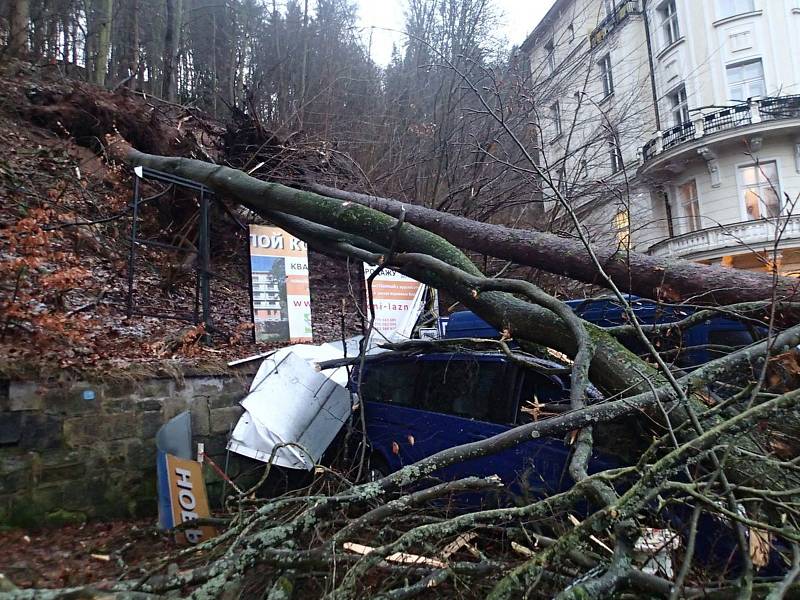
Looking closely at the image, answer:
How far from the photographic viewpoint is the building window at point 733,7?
53.2 ft

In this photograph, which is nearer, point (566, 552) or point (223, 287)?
point (566, 552)

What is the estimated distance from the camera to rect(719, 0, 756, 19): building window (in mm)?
16203


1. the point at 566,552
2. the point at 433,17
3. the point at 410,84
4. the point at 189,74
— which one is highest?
the point at 189,74

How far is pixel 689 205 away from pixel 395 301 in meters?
12.0

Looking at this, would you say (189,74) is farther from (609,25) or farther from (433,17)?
(609,25)

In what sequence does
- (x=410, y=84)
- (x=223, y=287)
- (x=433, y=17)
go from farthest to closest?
(x=410, y=84)
(x=433, y=17)
(x=223, y=287)

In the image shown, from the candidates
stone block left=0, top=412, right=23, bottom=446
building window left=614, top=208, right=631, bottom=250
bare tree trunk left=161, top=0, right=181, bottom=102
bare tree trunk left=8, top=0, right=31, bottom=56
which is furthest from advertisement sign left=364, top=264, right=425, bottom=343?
A: bare tree trunk left=161, top=0, right=181, bottom=102

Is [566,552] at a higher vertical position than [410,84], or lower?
lower

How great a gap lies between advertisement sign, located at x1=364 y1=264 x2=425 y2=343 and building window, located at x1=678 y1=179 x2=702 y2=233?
1007cm

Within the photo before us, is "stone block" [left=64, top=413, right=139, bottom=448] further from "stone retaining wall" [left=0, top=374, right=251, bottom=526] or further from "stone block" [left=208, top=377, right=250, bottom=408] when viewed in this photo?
"stone block" [left=208, top=377, right=250, bottom=408]

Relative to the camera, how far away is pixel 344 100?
12.0m

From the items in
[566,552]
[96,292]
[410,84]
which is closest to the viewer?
[566,552]

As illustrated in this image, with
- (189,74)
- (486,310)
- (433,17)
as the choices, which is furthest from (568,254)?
(189,74)

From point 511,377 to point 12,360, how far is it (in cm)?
399
